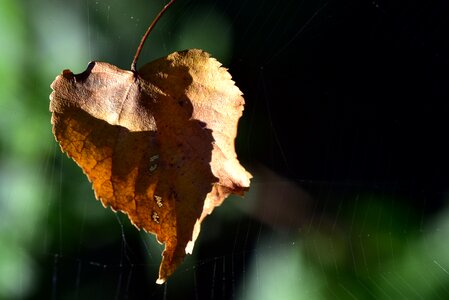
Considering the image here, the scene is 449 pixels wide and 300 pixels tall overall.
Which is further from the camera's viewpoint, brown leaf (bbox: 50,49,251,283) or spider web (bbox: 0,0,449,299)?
spider web (bbox: 0,0,449,299)

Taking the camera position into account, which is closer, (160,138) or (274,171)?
(160,138)

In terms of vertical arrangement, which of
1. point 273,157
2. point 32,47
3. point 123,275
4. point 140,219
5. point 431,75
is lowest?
point 123,275

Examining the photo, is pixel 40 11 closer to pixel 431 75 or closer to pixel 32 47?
pixel 32 47

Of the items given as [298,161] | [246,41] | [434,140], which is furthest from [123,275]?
[434,140]

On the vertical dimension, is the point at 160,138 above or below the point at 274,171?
below
